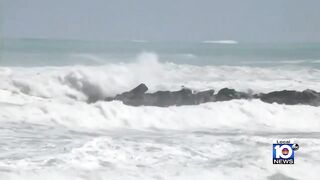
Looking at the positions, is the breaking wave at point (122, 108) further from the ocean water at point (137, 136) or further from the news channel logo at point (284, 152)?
the news channel logo at point (284, 152)

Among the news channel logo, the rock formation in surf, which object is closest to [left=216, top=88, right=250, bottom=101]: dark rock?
the rock formation in surf

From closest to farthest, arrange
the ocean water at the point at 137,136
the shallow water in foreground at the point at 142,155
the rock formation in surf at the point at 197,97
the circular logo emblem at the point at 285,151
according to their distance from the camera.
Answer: the shallow water in foreground at the point at 142,155, the ocean water at the point at 137,136, the circular logo emblem at the point at 285,151, the rock formation in surf at the point at 197,97

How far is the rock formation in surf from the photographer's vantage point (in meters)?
16.0

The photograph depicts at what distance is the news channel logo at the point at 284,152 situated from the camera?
9258 millimetres

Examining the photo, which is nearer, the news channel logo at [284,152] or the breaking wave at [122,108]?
the news channel logo at [284,152]

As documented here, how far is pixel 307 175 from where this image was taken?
8.77 metres

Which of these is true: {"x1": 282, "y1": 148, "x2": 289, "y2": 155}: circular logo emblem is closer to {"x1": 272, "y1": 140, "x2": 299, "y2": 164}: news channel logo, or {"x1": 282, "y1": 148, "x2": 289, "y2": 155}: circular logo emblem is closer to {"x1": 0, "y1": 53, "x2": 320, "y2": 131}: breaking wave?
{"x1": 272, "y1": 140, "x2": 299, "y2": 164}: news channel logo

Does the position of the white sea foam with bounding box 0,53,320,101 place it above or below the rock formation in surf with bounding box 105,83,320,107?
above

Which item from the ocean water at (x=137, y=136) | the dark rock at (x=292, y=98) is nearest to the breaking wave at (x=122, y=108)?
the ocean water at (x=137, y=136)

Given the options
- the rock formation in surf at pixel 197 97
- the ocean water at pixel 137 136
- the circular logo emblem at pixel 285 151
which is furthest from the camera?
the rock formation in surf at pixel 197 97

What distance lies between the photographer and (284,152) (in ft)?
31.9

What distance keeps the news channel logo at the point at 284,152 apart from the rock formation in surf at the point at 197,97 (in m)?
5.64

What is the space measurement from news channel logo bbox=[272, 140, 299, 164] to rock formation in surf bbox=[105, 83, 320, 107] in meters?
5.64

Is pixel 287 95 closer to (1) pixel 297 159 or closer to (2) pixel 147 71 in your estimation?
(1) pixel 297 159
